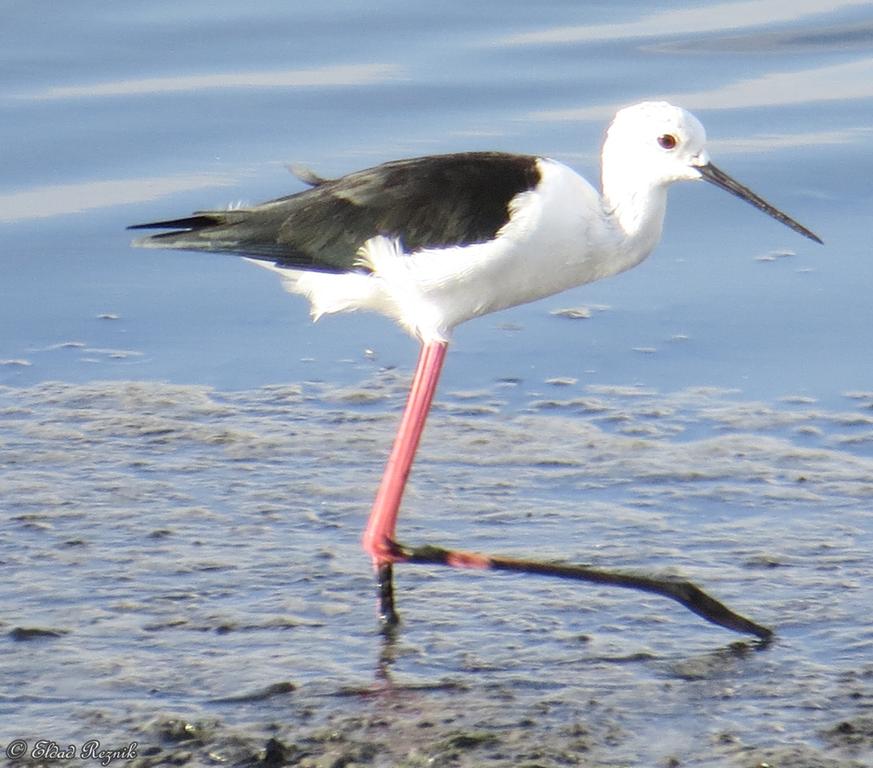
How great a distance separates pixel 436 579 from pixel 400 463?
341 mm

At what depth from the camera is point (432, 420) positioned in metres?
6.42

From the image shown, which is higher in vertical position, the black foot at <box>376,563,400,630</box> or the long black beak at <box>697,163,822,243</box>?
the long black beak at <box>697,163,822,243</box>

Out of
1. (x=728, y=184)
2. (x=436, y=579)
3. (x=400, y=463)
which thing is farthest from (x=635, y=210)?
(x=436, y=579)

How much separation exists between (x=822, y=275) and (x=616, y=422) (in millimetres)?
1638

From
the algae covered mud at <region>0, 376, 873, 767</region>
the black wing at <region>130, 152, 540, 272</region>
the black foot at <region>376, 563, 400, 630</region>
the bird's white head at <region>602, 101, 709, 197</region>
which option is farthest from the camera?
the bird's white head at <region>602, 101, 709, 197</region>

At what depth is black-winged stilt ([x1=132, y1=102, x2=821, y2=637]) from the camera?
5020 mm

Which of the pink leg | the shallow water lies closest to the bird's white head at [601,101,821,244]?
the pink leg

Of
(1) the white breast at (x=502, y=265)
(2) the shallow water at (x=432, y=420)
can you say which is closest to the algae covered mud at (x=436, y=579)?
(2) the shallow water at (x=432, y=420)

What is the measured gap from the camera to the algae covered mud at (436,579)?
425 centimetres

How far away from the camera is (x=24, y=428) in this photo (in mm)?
6277

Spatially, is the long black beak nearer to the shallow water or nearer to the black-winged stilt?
the black-winged stilt

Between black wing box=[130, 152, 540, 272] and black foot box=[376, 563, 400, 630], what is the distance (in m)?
0.83

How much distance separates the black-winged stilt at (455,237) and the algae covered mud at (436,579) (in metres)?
0.22

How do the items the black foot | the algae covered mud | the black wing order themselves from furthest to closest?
1. the black wing
2. the black foot
3. the algae covered mud
